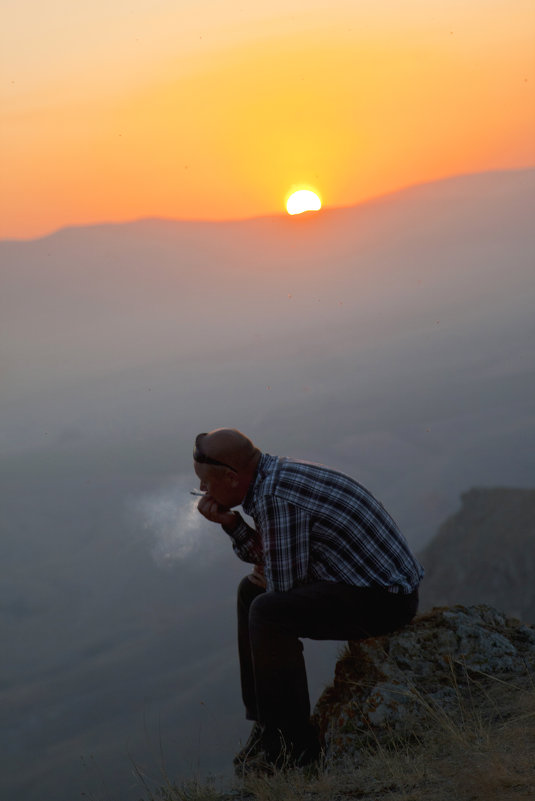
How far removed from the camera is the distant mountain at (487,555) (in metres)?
78.4

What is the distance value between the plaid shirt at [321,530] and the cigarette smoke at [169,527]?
353 ft

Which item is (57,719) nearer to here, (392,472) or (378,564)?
(392,472)

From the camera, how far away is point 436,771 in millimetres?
3113

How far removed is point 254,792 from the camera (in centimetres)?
326

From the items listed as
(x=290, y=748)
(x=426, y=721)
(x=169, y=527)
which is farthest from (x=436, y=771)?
(x=169, y=527)

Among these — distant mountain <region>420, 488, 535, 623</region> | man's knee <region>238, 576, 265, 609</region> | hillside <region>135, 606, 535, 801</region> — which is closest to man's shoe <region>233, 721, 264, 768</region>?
hillside <region>135, 606, 535, 801</region>

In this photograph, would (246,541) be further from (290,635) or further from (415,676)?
(415,676)

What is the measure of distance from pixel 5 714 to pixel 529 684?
3649 inches

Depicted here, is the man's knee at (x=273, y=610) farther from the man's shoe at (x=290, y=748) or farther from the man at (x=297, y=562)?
the man's shoe at (x=290, y=748)

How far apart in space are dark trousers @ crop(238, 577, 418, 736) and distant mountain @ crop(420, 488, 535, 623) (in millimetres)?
70564

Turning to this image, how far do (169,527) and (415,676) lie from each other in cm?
11795

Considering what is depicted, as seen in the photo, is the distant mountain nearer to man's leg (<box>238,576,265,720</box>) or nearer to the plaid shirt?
man's leg (<box>238,576,265,720</box>)

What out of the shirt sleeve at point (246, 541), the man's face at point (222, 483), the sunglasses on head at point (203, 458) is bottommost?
the shirt sleeve at point (246, 541)

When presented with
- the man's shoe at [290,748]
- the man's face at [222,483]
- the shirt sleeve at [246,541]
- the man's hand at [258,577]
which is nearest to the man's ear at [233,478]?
the man's face at [222,483]
